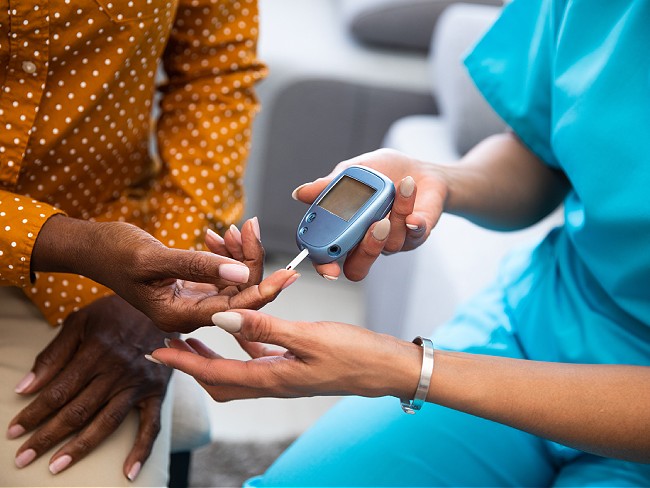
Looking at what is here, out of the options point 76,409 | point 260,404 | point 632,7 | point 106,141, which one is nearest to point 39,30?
point 106,141

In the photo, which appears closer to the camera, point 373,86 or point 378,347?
Result: point 378,347

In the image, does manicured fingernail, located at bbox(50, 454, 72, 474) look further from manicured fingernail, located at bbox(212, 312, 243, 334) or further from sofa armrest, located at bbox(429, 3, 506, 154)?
sofa armrest, located at bbox(429, 3, 506, 154)

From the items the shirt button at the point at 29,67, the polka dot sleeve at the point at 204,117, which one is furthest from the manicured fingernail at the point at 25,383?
the shirt button at the point at 29,67

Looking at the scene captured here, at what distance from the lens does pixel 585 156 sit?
895 millimetres

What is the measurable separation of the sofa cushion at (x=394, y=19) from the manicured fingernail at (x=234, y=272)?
53.3 inches

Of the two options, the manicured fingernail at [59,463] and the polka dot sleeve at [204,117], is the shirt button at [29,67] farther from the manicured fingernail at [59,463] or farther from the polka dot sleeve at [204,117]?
the manicured fingernail at [59,463]

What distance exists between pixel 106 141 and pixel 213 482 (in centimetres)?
74

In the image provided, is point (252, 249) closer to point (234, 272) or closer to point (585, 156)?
point (234, 272)

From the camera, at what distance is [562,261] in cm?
101

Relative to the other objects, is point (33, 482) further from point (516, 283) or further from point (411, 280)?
point (411, 280)

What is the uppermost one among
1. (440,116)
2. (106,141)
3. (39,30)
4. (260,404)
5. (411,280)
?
(39,30)

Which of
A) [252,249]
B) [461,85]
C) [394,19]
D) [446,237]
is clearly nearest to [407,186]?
[252,249]

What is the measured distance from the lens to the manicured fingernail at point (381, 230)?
787 millimetres

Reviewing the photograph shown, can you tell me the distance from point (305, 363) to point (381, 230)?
146 mm
